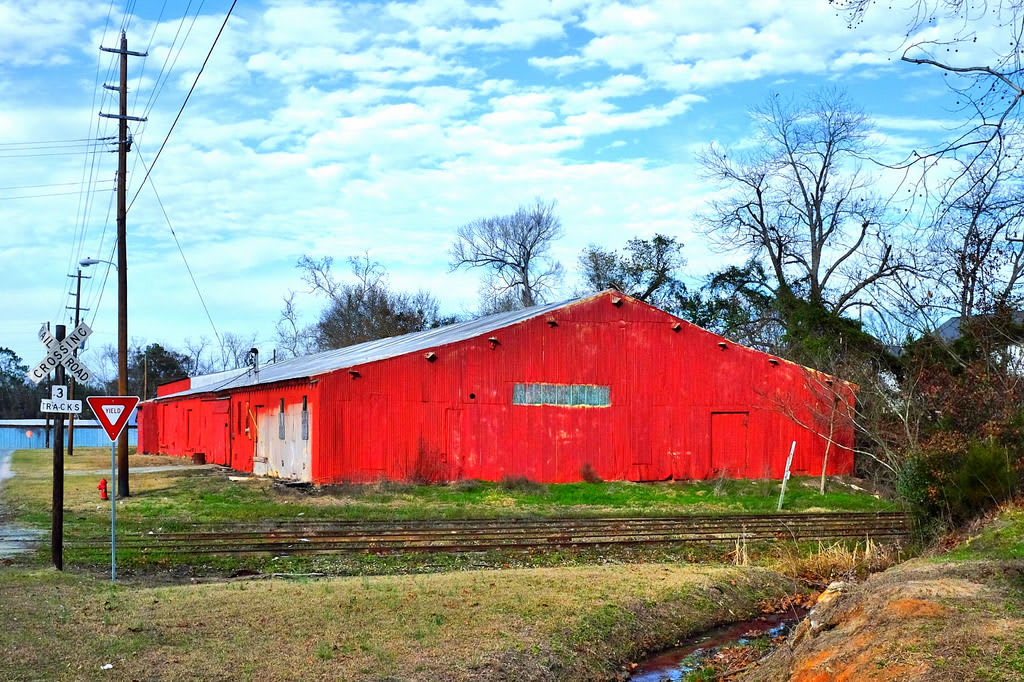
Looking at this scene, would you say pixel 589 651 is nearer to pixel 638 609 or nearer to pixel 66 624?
pixel 638 609

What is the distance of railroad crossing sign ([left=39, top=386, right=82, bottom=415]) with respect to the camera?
13.5 m

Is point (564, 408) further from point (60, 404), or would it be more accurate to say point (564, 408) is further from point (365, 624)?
point (365, 624)

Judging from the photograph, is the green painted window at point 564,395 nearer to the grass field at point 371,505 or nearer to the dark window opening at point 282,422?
the grass field at point 371,505

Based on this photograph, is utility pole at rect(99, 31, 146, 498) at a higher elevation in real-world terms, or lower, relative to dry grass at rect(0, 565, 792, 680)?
higher

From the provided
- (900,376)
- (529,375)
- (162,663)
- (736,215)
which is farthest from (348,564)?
(736,215)

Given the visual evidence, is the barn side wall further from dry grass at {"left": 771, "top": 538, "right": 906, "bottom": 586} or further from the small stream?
the small stream

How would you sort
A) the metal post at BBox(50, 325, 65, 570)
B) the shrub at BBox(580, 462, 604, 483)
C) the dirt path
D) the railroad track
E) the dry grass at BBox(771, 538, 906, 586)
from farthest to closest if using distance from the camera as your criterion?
the shrub at BBox(580, 462, 604, 483), the railroad track, the dirt path, the dry grass at BBox(771, 538, 906, 586), the metal post at BBox(50, 325, 65, 570)

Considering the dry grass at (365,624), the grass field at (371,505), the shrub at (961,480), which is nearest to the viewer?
the dry grass at (365,624)

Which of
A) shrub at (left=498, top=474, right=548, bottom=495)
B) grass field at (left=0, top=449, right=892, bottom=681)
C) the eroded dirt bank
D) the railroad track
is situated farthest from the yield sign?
shrub at (left=498, top=474, right=548, bottom=495)

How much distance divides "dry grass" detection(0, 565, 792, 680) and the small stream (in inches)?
8.5

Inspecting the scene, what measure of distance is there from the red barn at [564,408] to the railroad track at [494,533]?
8511 mm

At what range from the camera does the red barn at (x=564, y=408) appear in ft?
97.3

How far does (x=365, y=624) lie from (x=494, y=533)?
8877 mm

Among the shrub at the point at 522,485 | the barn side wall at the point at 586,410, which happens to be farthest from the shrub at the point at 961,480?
the shrub at the point at 522,485
